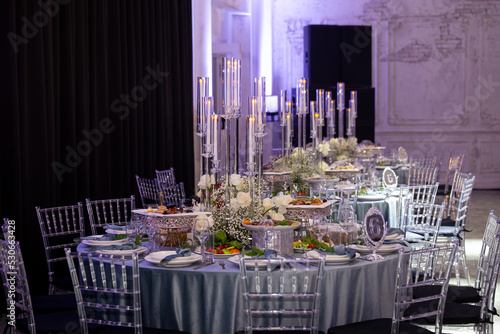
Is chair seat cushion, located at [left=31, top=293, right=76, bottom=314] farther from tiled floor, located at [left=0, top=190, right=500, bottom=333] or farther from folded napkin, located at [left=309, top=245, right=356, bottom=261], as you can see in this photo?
folded napkin, located at [left=309, top=245, right=356, bottom=261]

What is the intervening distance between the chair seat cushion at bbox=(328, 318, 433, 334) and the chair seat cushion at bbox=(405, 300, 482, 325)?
23cm

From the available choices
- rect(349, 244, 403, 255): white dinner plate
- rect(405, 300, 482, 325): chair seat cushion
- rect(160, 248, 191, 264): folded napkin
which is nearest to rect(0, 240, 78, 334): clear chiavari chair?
rect(160, 248, 191, 264): folded napkin

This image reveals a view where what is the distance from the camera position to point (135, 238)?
3.87 m

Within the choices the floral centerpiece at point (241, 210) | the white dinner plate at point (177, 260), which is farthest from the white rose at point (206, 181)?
the white dinner plate at point (177, 260)

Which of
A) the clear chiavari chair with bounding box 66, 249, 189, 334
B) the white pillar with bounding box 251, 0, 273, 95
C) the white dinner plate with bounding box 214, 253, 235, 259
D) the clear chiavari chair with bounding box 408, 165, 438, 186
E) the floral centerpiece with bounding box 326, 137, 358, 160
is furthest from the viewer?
the white pillar with bounding box 251, 0, 273, 95

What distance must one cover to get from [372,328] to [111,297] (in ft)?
4.24

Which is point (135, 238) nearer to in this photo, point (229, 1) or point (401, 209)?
point (401, 209)

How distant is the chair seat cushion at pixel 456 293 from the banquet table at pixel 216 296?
0.66m

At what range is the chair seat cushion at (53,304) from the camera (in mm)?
3674

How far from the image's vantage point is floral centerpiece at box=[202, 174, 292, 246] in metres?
3.64

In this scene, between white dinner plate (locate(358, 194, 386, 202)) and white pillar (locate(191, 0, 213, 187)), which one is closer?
white dinner plate (locate(358, 194, 386, 202))

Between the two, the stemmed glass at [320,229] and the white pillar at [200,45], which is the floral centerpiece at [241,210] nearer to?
the stemmed glass at [320,229]

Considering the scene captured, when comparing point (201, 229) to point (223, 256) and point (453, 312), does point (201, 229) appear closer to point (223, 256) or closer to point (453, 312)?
point (223, 256)

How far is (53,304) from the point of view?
12.2 ft
